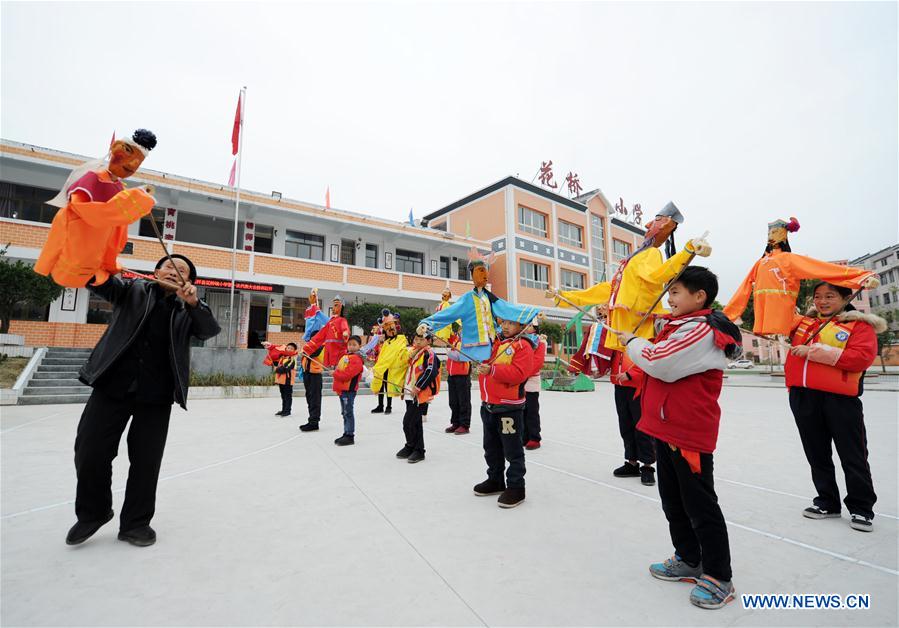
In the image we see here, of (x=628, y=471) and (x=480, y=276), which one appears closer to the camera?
(x=628, y=471)

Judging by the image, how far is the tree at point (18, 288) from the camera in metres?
11.1

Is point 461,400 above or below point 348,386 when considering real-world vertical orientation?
below

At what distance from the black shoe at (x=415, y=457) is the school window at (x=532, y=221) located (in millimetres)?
22740

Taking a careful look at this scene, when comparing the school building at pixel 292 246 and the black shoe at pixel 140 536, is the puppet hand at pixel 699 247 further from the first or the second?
the school building at pixel 292 246

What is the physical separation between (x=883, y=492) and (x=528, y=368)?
10.7 feet

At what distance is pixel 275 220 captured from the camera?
62.7ft

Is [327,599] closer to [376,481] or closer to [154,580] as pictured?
[154,580]

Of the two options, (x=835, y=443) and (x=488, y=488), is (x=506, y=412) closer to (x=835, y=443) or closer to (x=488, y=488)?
(x=488, y=488)

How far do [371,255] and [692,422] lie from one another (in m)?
21.2

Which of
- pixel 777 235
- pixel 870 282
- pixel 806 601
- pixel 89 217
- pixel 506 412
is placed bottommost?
pixel 806 601

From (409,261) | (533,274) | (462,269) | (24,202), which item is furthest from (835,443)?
(533,274)

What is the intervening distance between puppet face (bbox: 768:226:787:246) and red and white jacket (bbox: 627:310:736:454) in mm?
2195

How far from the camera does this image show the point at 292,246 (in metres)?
20.0

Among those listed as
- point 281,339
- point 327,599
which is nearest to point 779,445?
point 327,599
